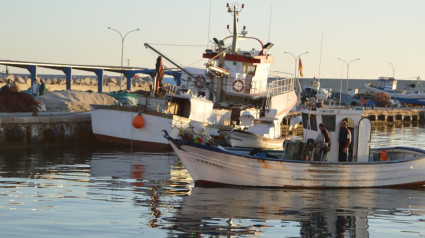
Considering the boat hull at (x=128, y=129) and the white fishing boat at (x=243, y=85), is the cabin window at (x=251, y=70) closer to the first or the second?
the white fishing boat at (x=243, y=85)

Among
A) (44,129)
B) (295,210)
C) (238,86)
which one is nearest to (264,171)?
(295,210)

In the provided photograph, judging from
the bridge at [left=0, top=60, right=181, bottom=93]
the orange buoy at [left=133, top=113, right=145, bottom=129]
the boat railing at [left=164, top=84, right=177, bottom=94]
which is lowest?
the orange buoy at [left=133, top=113, right=145, bottom=129]

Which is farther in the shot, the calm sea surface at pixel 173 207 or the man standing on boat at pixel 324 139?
the man standing on boat at pixel 324 139

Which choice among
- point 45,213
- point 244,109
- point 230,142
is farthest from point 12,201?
point 244,109

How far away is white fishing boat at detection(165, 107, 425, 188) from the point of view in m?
25.6

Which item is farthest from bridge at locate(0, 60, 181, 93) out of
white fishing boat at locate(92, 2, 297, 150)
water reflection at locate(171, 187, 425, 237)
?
water reflection at locate(171, 187, 425, 237)

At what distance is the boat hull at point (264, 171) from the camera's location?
2559 centimetres

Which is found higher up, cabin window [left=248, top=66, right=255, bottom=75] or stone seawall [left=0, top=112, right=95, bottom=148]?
cabin window [left=248, top=66, right=255, bottom=75]

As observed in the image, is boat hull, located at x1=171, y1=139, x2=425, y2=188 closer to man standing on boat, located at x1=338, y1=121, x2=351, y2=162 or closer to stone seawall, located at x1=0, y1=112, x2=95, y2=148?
man standing on boat, located at x1=338, y1=121, x2=351, y2=162

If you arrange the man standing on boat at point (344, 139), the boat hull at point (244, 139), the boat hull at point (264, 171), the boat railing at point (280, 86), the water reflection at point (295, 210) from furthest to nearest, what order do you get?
the boat railing at point (280, 86) → the boat hull at point (244, 139) → the man standing on boat at point (344, 139) → the boat hull at point (264, 171) → the water reflection at point (295, 210)

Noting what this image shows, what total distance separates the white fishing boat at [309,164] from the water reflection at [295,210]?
15.9 inches

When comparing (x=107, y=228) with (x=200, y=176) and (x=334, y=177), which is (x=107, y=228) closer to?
(x=200, y=176)

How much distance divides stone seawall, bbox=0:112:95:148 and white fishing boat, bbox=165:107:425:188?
1418 cm

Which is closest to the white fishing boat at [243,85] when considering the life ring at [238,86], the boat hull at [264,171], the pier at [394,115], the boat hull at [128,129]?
the life ring at [238,86]
